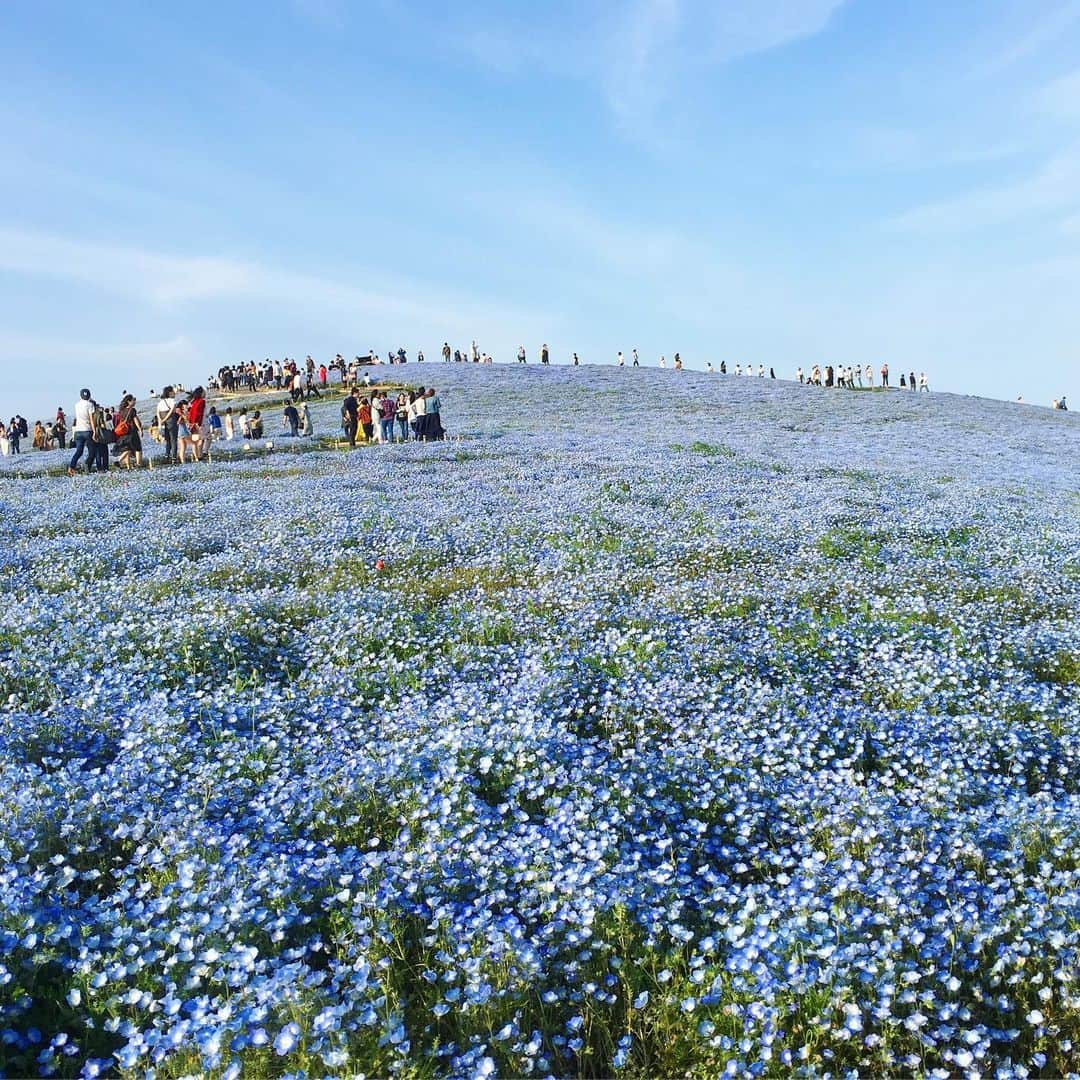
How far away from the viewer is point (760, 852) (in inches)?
229

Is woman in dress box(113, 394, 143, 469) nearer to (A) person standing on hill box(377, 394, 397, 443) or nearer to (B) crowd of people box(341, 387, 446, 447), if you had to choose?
(B) crowd of people box(341, 387, 446, 447)

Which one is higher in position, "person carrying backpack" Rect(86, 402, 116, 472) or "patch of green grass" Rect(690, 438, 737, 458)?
"person carrying backpack" Rect(86, 402, 116, 472)

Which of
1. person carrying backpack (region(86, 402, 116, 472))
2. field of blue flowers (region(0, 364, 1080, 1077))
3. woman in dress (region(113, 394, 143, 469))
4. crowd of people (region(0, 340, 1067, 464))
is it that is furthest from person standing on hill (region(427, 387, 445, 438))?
field of blue flowers (region(0, 364, 1080, 1077))

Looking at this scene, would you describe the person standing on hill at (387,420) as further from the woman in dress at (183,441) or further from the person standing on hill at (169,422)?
the person standing on hill at (169,422)

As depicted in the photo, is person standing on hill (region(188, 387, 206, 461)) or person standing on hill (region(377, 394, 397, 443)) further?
person standing on hill (region(377, 394, 397, 443))

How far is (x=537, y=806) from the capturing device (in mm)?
6219

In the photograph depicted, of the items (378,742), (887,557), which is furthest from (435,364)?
(378,742)

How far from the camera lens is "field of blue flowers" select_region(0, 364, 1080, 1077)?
421 centimetres

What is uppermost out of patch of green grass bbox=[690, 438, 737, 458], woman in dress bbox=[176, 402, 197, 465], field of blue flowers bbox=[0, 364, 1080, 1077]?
woman in dress bbox=[176, 402, 197, 465]

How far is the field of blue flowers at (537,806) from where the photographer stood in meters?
4.21

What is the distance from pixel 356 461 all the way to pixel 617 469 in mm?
7527

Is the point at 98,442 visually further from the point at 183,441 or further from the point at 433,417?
the point at 433,417

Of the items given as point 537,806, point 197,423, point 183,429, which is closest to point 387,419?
point 197,423

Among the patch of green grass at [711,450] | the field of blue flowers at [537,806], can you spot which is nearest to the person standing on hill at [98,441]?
the field of blue flowers at [537,806]
